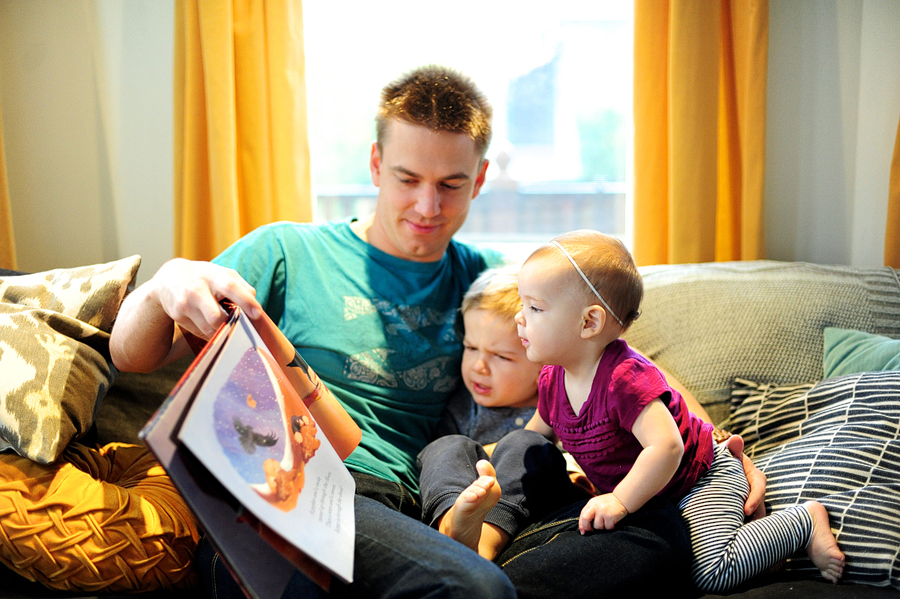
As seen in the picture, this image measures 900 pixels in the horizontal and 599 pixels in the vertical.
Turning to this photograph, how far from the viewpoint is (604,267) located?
1.07 m

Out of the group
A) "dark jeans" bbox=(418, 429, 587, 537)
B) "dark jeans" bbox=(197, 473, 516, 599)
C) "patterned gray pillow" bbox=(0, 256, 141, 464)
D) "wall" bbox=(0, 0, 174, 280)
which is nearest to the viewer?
"dark jeans" bbox=(197, 473, 516, 599)

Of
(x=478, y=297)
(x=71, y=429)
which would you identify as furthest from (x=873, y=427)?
(x=71, y=429)

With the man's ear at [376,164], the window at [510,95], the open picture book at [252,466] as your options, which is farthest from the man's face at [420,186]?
the window at [510,95]

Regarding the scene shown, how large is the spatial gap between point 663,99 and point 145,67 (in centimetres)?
174

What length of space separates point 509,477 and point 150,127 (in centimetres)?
175

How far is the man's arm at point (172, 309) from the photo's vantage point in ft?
2.78

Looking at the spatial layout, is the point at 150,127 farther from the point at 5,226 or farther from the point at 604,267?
the point at 604,267

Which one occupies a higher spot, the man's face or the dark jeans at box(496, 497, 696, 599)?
the man's face

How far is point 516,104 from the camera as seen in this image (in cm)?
238

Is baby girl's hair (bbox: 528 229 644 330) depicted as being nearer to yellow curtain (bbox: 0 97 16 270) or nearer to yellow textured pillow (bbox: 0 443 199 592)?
yellow textured pillow (bbox: 0 443 199 592)

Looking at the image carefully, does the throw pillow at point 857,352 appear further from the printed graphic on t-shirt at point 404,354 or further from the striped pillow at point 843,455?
the printed graphic on t-shirt at point 404,354

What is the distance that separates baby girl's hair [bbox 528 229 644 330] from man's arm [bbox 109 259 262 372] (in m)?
0.54

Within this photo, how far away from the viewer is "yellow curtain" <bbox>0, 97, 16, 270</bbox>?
1.91 m

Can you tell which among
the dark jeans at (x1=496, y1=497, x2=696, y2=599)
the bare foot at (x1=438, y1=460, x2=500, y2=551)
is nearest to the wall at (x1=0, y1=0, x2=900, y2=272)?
the dark jeans at (x1=496, y1=497, x2=696, y2=599)
